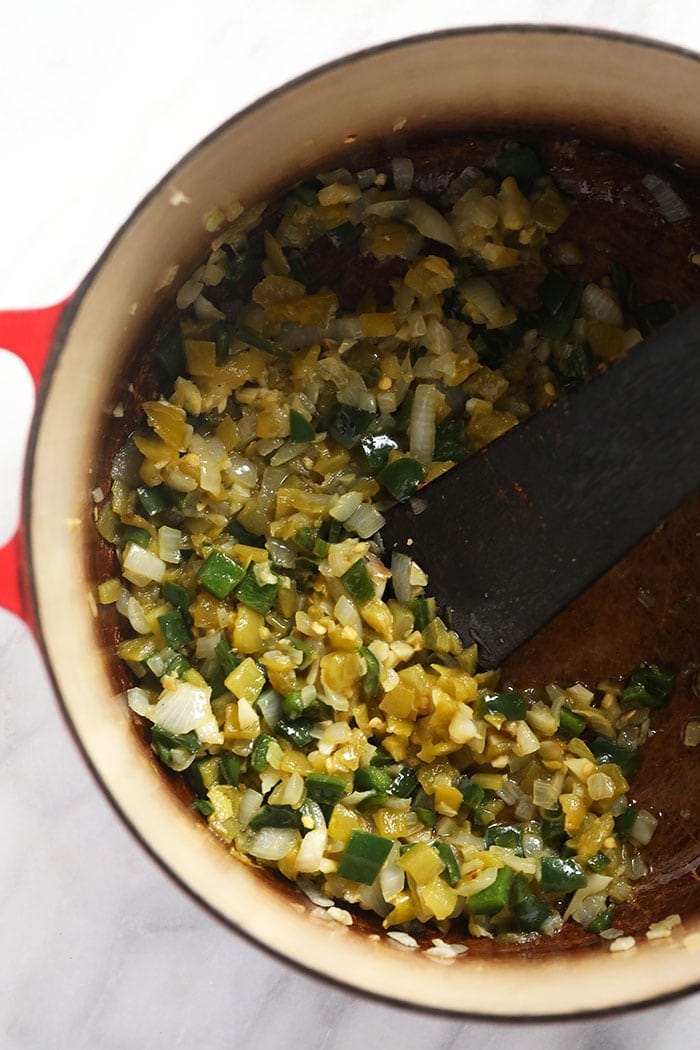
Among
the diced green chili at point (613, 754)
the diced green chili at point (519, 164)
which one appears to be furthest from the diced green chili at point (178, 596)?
the diced green chili at point (519, 164)

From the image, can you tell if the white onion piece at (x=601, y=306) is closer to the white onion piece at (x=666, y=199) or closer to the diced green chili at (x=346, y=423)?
the white onion piece at (x=666, y=199)

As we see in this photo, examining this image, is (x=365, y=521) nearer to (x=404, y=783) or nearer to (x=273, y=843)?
(x=404, y=783)

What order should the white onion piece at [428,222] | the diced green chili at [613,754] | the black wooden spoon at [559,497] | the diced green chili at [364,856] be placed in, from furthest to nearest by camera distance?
the diced green chili at [613,754], the white onion piece at [428,222], the diced green chili at [364,856], the black wooden spoon at [559,497]

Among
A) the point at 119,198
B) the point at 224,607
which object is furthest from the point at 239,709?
the point at 119,198

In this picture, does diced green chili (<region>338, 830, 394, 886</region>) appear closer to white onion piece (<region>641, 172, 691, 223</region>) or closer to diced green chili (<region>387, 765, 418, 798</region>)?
diced green chili (<region>387, 765, 418, 798</region>)

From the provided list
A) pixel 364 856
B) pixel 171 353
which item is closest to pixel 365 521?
pixel 171 353

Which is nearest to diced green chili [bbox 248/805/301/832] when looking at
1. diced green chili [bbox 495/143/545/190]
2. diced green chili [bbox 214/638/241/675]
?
diced green chili [bbox 214/638/241/675]
